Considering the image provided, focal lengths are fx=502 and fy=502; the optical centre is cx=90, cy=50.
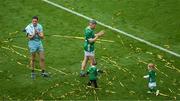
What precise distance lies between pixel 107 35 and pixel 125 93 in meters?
5.36

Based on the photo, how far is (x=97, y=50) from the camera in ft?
66.5

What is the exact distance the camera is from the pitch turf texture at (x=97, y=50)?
55.5 ft

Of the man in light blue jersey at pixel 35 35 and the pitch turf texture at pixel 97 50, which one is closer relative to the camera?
the pitch turf texture at pixel 97 50

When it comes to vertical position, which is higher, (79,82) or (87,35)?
(87,35)

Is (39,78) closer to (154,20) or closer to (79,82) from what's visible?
(79,82)

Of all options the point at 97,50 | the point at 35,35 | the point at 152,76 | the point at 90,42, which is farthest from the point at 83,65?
the point at 152,76

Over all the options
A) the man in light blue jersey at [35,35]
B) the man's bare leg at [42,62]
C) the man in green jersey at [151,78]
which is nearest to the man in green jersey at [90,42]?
the man's bare leg at [42,62]

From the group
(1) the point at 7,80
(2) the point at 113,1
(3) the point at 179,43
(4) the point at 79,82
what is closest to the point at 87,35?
(4) the point at 79,82

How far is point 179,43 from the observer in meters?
21.0

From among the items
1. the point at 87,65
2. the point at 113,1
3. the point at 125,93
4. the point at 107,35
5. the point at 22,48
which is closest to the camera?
the point at 125,93

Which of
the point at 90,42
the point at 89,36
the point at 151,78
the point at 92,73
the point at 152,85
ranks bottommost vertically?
the point at 152,85

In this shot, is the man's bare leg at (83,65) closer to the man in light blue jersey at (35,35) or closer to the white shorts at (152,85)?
the man in light blue jersey at (35,35)

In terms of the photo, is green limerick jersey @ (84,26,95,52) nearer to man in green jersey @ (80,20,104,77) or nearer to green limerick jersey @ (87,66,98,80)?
man in green jersey @ (80,20,104,77)

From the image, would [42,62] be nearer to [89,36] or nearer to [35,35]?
[35,35]
